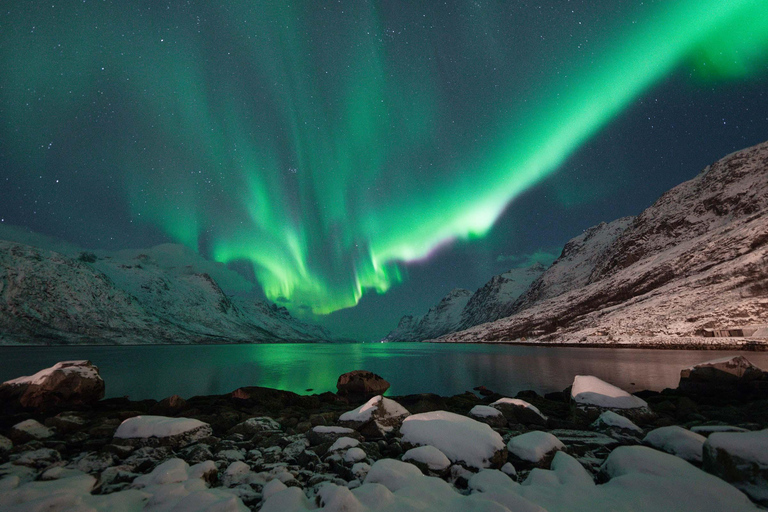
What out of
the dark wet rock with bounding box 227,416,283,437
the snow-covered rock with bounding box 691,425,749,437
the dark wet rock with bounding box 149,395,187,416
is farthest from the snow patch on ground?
the snow-covered rock with bounding box 691,425,749,437

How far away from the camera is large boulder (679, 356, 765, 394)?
2089cm

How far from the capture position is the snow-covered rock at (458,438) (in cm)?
894

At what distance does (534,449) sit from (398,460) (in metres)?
4.09

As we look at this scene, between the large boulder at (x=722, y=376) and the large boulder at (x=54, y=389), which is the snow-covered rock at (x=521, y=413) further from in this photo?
the large boulder at (x=54, y=389)

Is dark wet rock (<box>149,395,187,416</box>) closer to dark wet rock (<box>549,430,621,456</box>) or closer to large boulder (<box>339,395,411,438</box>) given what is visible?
large boulder (<box>339,395,411,438</box>)

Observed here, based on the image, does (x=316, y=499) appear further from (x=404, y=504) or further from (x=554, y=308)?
(x=554, y=308)

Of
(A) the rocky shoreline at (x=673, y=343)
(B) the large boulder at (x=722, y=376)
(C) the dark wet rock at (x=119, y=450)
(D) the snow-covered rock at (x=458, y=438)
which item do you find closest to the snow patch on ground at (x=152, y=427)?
(C) the dark wet rock at (x=119, y=450)

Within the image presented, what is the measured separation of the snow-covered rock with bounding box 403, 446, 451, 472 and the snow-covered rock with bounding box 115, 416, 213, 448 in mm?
8427

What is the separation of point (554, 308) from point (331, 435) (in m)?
203

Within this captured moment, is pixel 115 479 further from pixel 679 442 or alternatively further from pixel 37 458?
pixel 679 442

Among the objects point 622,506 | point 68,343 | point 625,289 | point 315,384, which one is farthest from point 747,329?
point 68,343

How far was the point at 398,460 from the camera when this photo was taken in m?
8.91

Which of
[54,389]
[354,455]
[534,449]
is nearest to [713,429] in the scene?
[534,449]

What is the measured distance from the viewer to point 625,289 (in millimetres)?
150375
